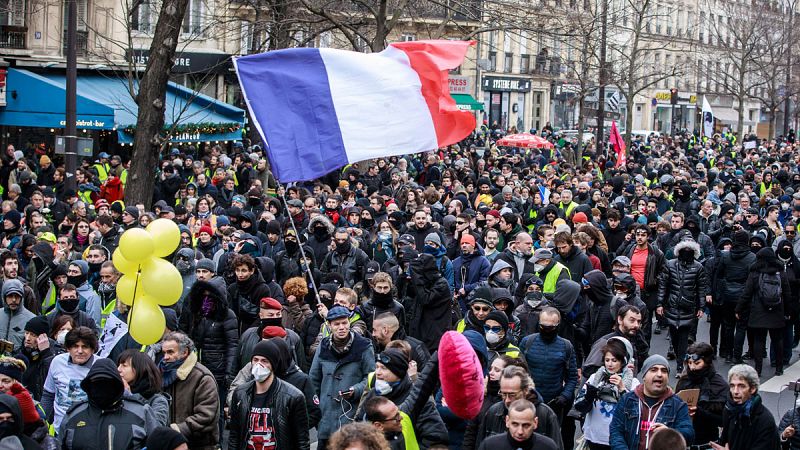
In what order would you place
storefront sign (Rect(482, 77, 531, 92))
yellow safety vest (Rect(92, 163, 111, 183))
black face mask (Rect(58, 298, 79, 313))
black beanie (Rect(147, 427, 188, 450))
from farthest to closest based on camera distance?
storefront sign (Rect(482, 77, 531, 92)) → yellow safety vest (Rect(92, 163, 111, 183)) → black face mask (Rect(58, 298, 79, 313)) → black beanie (Rect(147, 427, 188, 450))

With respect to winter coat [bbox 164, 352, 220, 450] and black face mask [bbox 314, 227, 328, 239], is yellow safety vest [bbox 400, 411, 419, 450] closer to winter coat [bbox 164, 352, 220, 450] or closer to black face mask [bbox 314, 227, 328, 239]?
winter coat [bbox 164, 352, 220, 450]

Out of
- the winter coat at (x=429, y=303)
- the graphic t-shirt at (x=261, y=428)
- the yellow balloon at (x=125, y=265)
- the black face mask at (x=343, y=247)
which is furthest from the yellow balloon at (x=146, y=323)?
the black face mask at (x=343, y=247)

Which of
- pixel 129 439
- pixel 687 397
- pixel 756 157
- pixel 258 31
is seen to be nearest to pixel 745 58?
pixel 756 157

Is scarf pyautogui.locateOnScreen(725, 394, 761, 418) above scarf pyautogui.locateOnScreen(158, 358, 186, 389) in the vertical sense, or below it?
below

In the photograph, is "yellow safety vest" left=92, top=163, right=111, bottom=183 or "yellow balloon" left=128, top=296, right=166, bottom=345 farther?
"yellow safety vest" left=92, top=163, right=111, bottom=183

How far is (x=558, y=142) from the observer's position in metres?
39.7

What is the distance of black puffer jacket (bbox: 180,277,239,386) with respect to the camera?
30.5 feet

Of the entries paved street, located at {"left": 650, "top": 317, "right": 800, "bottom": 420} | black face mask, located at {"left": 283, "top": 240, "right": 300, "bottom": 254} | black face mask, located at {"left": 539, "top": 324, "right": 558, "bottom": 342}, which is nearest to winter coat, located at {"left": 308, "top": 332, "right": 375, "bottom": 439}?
black face mask, located at {"left": 539, "top": 324, "right": 558, "bottom": 342}

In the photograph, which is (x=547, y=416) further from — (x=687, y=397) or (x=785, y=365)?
(x=785, y=365)

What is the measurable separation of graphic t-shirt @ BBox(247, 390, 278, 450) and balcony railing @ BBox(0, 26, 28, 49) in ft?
75.3

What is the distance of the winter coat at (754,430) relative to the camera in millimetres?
7645

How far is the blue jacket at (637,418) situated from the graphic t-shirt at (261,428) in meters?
2.14

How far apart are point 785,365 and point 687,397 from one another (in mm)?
6072

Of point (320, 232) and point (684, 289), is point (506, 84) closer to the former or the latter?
point (320, 232)
